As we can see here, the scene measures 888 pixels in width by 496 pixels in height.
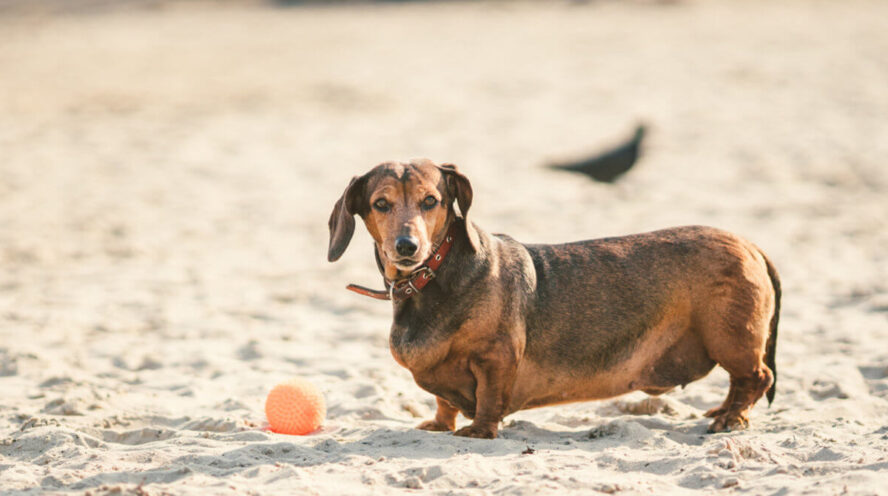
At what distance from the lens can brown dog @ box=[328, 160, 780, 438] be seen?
5164 millimetres

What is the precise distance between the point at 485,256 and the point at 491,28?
20.7 m

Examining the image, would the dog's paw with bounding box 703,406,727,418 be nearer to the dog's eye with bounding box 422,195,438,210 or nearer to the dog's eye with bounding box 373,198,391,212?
the dog's eye with bounding box 422,195,438,210

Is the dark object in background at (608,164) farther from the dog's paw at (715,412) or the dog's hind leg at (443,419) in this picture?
the dog's hind leg at (443,419)

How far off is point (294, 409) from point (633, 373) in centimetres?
192

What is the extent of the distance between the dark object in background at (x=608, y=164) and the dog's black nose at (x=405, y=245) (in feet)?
27.5

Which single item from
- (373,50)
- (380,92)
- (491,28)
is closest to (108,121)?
(380,92)

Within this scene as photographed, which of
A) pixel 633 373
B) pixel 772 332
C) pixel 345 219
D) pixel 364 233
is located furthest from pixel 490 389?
pixel 364 233

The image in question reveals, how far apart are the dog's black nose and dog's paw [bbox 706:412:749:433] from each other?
201 cm

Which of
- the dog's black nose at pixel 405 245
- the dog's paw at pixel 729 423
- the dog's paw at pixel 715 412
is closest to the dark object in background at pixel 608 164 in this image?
the dog's paw at pixel 715 412

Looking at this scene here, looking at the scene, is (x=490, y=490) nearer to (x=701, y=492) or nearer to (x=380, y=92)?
(x=701, y=492)

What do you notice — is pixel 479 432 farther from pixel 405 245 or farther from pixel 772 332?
pixel 772 332

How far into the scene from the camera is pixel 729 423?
539cm

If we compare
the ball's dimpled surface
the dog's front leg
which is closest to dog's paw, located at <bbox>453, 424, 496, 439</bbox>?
the dog's front leg

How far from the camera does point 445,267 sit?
17.1 feet
